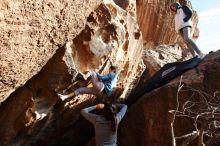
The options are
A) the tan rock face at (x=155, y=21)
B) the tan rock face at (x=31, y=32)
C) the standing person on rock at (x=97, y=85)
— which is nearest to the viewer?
the tan rock face at (x=31, y=32)

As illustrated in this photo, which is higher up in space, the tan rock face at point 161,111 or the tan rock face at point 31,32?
the tan rock face at point 31,32

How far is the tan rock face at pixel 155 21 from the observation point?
12086 mm

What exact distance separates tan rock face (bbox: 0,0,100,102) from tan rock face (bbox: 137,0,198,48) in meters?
5.62

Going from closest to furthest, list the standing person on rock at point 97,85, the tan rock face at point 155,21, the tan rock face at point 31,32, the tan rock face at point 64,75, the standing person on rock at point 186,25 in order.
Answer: the tan rock face at point 31,32, the tan rock face at point 64,75, the standing person on rock at point 97,85, the standing person on rock at point 186,25, the tan rock face at point 155,21

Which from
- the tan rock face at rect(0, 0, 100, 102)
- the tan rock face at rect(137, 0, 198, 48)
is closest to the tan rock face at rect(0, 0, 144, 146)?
the tan rock face at rect(0, 0, 100, 102)

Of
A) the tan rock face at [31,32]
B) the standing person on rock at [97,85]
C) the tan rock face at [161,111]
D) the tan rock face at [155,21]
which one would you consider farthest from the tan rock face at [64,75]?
the tan rock face at [155,21]

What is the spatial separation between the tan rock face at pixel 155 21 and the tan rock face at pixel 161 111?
468 cm

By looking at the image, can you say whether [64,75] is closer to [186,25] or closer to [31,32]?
[31,32]

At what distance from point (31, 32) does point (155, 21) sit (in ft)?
24.5

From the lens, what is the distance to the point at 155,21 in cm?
1242

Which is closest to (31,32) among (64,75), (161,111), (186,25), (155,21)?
(64,75)

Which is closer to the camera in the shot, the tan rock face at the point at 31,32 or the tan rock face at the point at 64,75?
the tan rock face at the point at 31,32

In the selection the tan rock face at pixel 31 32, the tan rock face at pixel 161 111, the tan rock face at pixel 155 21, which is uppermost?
the tan rock face at pixel 155 21

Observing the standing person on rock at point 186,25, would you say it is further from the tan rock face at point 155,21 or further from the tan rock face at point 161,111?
the tan rock face at point 155,21
